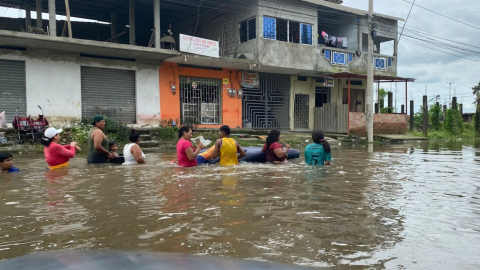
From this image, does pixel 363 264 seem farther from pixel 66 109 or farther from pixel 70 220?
pixel 66 109

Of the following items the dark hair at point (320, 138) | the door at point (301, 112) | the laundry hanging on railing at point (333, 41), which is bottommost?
the dark hair at point (320, 138)

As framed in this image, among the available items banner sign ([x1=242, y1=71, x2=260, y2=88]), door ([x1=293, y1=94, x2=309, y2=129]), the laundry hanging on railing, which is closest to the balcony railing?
the laundry hanging on railing

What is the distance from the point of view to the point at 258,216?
3707mm

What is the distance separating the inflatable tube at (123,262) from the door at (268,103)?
16396mm

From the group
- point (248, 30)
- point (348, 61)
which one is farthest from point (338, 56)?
point (248, 30)

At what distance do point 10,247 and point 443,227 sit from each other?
11.9ft

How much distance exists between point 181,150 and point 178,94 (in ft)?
31.2

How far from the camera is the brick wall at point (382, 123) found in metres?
18.9

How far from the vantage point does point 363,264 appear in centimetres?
252

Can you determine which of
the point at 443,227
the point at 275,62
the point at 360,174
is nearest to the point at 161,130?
the point at 275,62

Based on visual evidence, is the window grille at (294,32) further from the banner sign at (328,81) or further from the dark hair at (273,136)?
the dark hair at (273,136)

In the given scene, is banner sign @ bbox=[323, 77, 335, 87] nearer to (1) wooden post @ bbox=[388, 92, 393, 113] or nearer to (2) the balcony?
(2) the balcony

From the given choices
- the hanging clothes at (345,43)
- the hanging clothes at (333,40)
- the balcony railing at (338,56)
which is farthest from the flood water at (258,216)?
the hanging clothes at (345,43)

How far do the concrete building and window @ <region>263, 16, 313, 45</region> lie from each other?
0.15ft
